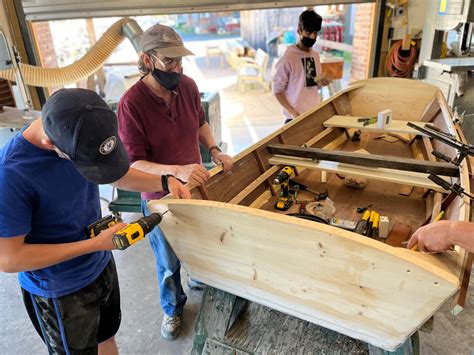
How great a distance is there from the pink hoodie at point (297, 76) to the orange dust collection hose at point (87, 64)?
1324 mm

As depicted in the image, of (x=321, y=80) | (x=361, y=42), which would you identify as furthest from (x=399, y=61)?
(x=321, y=80)

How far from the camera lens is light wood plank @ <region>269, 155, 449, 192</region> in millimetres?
1937

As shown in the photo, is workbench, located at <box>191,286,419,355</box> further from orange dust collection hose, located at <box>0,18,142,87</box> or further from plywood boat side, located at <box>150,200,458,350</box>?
orange dust collection hose, located at <box>0,18,142,87</box>

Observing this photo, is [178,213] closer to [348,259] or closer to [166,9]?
[348,259]

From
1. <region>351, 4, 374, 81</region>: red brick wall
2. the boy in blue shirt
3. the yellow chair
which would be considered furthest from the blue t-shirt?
the yellow chair

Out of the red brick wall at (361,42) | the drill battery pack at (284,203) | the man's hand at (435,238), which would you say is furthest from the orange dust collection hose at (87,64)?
the red brick wall at (361,42)

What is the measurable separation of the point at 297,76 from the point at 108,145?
8.46ft

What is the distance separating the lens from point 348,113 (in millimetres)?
3629

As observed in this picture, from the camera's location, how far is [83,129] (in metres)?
1.11

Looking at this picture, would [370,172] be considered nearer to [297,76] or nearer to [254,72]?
[297,76]

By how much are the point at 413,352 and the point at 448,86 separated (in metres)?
3.56

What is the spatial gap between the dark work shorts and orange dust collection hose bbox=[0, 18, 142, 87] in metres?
2.27

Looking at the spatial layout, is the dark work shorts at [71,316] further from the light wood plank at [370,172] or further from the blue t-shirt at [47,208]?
the light wood plank at [370,172]

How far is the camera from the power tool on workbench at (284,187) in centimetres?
203
